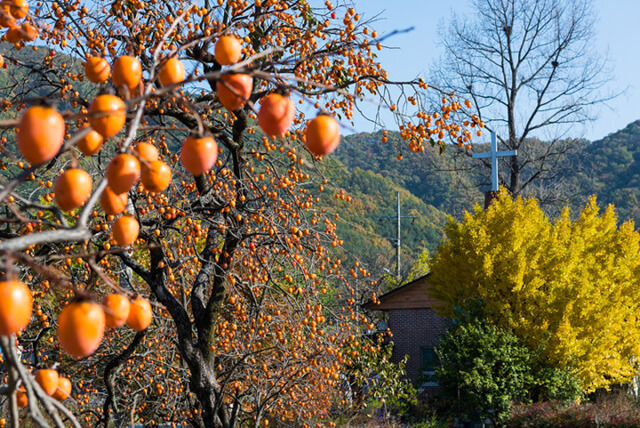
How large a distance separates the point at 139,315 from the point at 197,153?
551 millimetres

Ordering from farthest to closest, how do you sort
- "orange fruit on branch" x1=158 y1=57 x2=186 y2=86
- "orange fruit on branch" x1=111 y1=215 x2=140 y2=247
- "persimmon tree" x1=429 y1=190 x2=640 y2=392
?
1. "persimmon tree" x1=429 y1=190 x2=640 y2=392
2. "orange fruit on branch" x1=111 y1=215 x2=140 y2=247
3. "orange fruit on branch" x1=158 y1=57 x2=186 y2=86

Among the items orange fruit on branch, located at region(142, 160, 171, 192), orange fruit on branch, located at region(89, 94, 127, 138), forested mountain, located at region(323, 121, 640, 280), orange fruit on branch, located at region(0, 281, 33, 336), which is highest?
forested mountain, located at region(323, 121, 640, 280)

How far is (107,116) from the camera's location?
1.50 meters

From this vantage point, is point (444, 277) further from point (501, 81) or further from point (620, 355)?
point (501, 81)

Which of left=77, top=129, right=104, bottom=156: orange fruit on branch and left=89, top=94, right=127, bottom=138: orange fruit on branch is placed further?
left=77, top=129, right=104, bottom=156: orange fruit on branch

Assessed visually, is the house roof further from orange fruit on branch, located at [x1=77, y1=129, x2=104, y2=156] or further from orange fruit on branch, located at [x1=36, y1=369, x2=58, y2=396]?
orange fruit on branch, located at [x1=77, y1=129, x2=104, y2=156]

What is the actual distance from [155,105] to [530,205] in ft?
39.0

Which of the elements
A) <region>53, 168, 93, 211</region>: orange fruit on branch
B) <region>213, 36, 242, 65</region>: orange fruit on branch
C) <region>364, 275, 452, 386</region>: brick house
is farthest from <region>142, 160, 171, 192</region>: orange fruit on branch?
<region>364, 275, 452, 386</region>: brick house

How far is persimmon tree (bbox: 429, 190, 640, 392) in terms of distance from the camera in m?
13.9

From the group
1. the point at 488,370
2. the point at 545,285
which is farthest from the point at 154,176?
the point at 545,285

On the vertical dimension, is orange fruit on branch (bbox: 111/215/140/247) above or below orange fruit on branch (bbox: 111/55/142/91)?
below

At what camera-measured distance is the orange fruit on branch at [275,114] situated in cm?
163

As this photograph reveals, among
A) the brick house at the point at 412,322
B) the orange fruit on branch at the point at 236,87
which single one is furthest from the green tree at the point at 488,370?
the orange fruit on branch at the point at 236,87

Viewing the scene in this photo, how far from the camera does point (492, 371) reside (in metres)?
14.0
